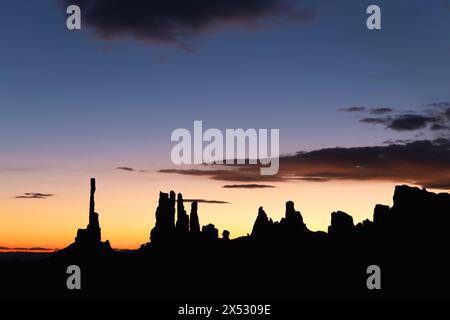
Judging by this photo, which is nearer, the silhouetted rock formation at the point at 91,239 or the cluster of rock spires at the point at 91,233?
the cluster of rock spires at the point at 91,233

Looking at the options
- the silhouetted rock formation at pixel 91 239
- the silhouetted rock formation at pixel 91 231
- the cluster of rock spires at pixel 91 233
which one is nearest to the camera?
the silhouetted rock formation at pixel 91 231

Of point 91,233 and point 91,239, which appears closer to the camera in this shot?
point 91,233

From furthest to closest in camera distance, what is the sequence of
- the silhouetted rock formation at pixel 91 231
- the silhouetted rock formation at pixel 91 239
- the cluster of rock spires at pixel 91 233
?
the silhouetted rock formation at pixel 91 239, the cluster of rock spires at pixel 91 233, the silhouetted rock formation at pixel 91 231

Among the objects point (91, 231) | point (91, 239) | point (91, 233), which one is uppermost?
point (91, 231)

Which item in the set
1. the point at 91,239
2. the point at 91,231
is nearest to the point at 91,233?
the point at 91,231

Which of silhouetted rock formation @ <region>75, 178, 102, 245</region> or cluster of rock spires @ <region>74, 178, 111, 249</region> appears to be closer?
silhouetted rock formation @ <region>75, 178, 102, 245</region>

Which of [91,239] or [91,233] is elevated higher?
[91,233]

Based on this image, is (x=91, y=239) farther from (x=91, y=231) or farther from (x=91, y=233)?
(x=91, y=231)

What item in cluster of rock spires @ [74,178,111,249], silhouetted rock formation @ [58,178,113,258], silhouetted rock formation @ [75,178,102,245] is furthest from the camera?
silhouetted rock formation @ [58,178,113,258]

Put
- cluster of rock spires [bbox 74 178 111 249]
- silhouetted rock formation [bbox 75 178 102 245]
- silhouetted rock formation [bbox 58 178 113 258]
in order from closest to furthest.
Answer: silhouetted rock formation [bbox 75 178 102 245] → cluster of rock spires [bbox 74 178 111 249] → silhouetted rock formation [bbox 58 178 113 258]
